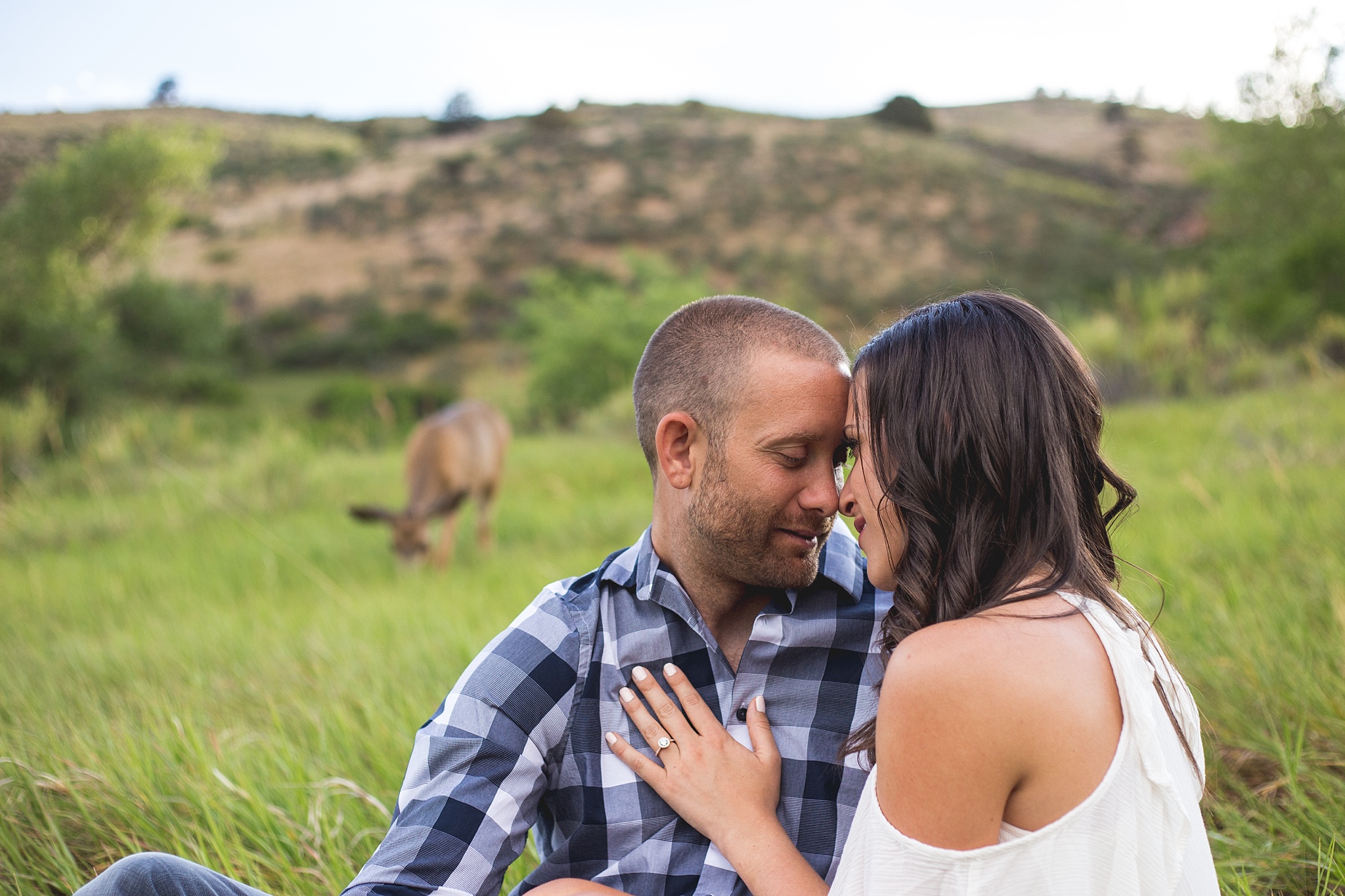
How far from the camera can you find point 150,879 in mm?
1503

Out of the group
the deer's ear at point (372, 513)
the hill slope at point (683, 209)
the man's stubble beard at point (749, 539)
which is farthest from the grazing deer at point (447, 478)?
the hill slope at point (683, 209)

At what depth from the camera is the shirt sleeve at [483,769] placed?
158cm

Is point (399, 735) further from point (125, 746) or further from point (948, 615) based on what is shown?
point (948, 615)

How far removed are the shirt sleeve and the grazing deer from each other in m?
6.57

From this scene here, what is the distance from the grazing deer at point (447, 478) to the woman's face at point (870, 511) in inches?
268

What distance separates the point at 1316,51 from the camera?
619 inches

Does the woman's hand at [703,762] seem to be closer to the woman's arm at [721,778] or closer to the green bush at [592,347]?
the woman's arm at [721,778]

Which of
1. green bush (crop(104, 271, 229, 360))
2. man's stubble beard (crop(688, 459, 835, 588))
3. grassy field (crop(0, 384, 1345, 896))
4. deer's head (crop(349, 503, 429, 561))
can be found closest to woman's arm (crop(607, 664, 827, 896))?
man's stubble beard (crop(688, 459, 835, 588))

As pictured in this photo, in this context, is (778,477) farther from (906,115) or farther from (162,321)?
(906,115)

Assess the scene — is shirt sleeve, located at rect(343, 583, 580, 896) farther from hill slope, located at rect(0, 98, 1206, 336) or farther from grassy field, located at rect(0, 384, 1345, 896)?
hill slope, located at rect(0, 98, 1206, 336)

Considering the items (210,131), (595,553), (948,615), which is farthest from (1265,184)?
(210,131)

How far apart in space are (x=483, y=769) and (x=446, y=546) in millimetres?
6977

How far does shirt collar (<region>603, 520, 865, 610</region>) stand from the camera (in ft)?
6.17

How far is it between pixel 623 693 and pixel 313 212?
143 feet
